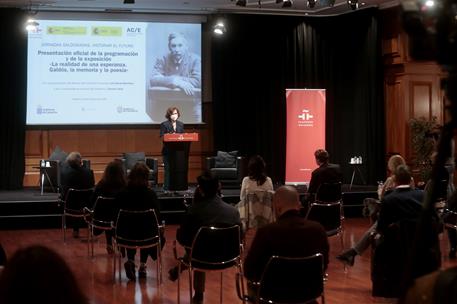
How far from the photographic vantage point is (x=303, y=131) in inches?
499

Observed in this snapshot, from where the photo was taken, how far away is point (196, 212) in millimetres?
5340

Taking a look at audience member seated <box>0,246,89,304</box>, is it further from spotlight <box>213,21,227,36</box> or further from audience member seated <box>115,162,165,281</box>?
spotlight <box>213,21,227,36</box>

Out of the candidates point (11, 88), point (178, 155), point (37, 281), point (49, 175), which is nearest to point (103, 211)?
point (178, 155)

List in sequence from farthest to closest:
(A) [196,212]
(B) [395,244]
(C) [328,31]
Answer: (C) [328,31], (A) [196,212], (B) [395,244]

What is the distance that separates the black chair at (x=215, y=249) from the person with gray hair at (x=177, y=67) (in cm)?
806

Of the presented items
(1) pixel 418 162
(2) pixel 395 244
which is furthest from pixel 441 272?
(1) pixel 418 162

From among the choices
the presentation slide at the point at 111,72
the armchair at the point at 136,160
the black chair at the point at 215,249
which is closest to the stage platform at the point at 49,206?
the armchair at the point at 136,160

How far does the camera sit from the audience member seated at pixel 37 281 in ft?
4.67

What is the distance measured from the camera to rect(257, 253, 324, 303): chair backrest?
12.8 feet

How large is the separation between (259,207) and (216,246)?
6.45 feet

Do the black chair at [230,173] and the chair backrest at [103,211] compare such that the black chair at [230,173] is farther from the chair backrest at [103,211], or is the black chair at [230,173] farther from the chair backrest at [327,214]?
the chair backrest at [327,214]

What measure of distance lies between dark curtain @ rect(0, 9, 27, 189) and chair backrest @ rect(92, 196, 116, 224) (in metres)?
5.48

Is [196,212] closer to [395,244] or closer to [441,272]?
[395,244]

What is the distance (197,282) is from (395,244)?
177 centimetres
